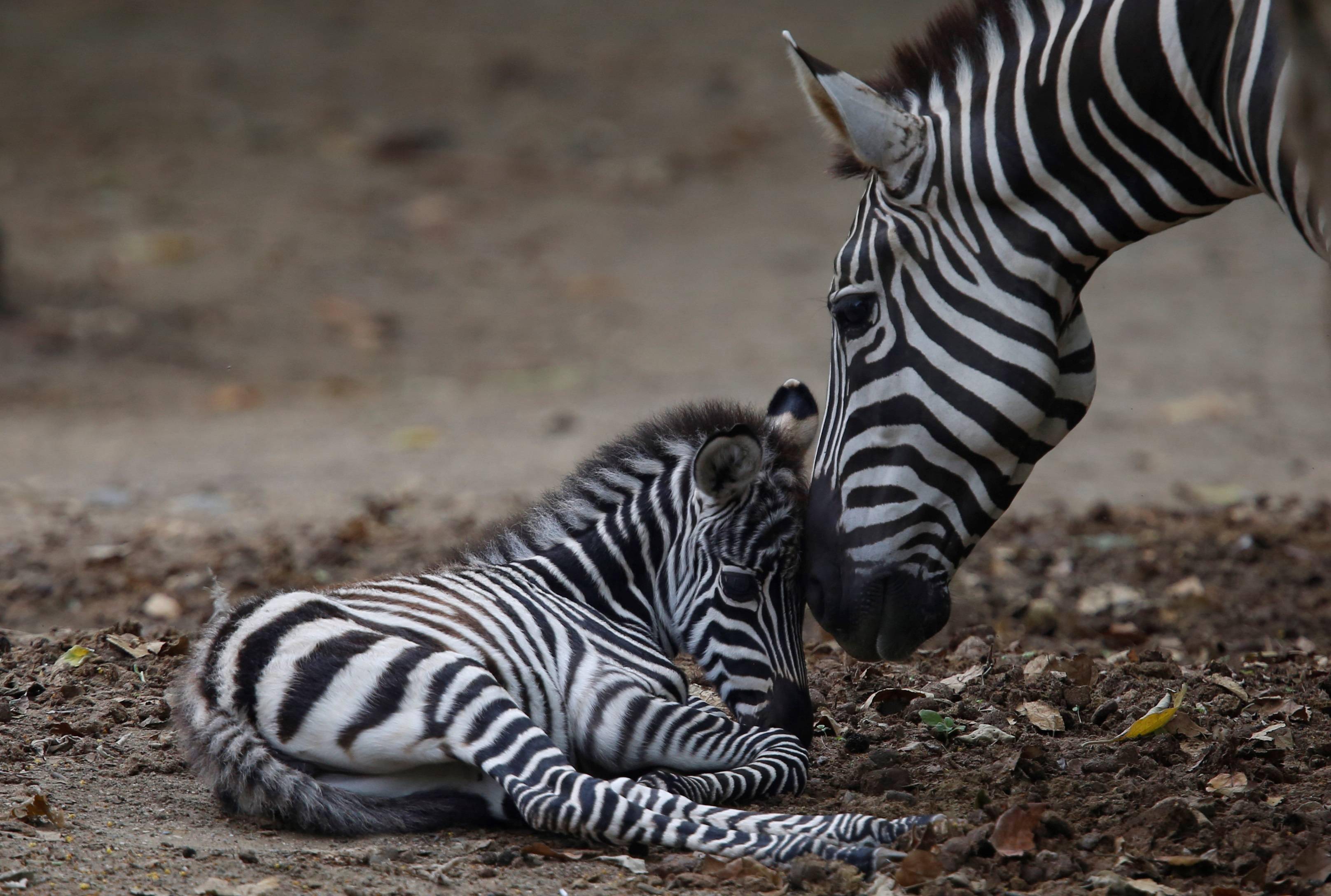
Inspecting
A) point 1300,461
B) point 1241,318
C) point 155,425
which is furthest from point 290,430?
point 1241,318

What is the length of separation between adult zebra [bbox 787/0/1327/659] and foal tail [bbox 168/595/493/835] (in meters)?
1.49

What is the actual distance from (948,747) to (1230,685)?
1.33m

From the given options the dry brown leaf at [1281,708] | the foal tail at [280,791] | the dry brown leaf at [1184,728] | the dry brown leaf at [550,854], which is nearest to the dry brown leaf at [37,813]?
the foal tail at [280,791]

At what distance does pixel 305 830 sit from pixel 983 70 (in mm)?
3371

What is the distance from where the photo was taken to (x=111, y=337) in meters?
14.5

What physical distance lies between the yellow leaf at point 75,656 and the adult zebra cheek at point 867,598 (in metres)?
3.37

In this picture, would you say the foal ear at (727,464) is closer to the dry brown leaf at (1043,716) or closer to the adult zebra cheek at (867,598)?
the adult zebra cheek at (867,598)

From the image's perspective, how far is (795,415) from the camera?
543cm

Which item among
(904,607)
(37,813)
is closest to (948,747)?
(904,607)

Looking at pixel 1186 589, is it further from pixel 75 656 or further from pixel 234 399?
pixel 234 399

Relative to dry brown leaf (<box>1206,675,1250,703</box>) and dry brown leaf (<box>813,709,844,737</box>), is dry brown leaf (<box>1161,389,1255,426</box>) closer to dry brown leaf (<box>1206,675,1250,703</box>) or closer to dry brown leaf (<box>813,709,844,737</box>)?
dry brown leaf (<box>1206,675,1250,703</box>)

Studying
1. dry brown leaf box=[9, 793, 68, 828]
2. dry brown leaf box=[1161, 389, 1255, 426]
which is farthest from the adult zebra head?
dry brown leaf box=[1161, 389, 1255, 426]

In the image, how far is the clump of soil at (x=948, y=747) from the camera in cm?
388

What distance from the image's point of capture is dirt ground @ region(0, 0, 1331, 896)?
437 centimetres
